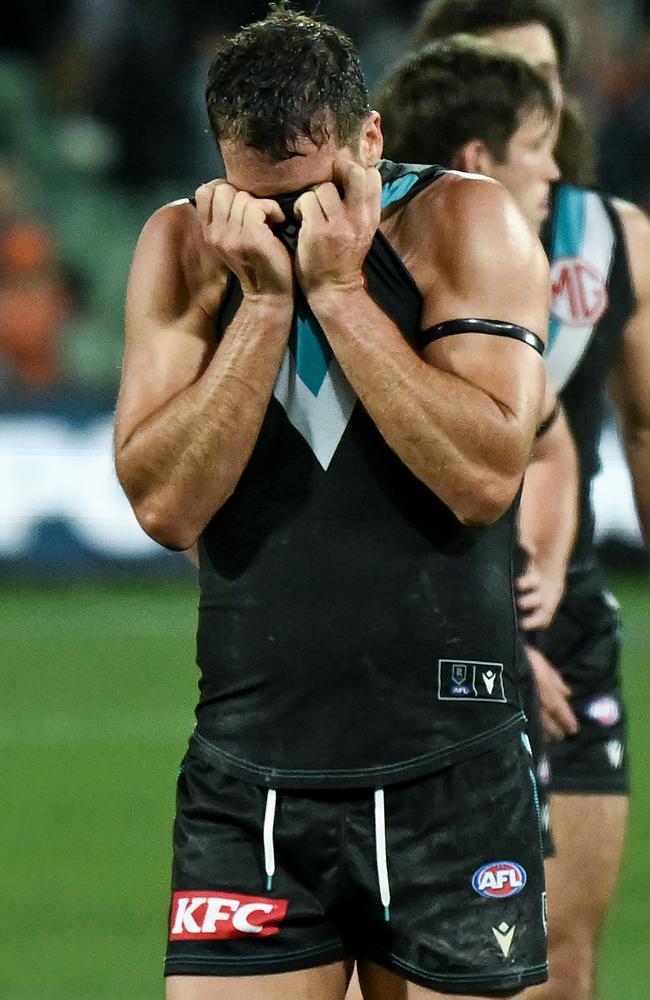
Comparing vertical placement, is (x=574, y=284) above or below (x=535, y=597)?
above

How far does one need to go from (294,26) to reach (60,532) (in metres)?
9.62

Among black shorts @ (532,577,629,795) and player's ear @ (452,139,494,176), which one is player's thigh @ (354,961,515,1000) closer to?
black shorts @ (532,577,629,795)

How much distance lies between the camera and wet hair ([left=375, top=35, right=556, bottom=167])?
4.07 m

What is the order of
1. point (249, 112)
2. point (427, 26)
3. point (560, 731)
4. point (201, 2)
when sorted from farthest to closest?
point (201, 2)
point (427, 26)
point (560, 731)
point (249, 112)

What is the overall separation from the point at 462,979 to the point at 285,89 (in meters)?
1.43

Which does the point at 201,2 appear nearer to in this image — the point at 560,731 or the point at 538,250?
the point at 560,731

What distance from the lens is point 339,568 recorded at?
3.09 metres

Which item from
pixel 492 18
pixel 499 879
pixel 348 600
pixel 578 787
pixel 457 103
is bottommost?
pixel 578 787

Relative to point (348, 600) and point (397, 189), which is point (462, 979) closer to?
point (348, 600)

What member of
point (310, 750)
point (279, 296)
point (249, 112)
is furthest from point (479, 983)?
point (249, 112)

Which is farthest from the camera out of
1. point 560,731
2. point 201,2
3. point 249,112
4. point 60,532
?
point 201,2

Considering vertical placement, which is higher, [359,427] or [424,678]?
[359,427]

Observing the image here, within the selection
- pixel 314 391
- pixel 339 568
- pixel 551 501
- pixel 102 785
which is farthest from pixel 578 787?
pixel 102 785

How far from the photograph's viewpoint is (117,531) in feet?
41.1
